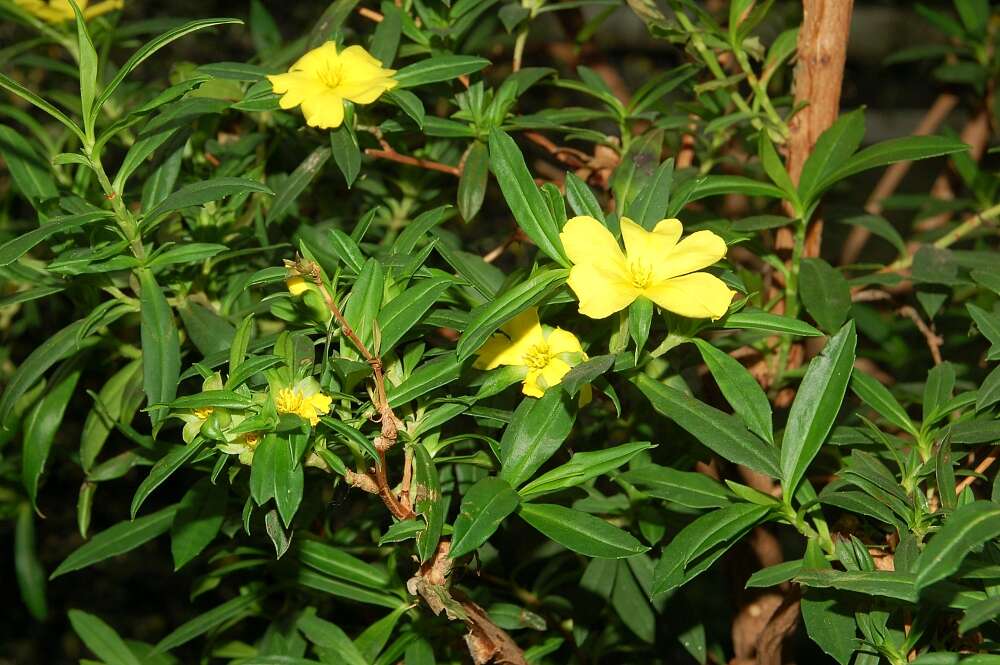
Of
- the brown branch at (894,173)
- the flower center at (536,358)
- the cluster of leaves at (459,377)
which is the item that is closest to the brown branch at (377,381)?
the cluster of leaves at (459,377)

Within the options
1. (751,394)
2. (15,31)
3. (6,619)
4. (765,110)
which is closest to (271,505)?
(751,394)

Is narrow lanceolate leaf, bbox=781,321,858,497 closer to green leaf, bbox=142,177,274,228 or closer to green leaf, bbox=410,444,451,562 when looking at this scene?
green leaf, bbox=410,444,451,562

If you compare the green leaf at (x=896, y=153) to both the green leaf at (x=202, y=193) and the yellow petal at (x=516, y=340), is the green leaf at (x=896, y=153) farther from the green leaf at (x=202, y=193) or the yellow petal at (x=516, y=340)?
the green leaf at (x=202, y=193)

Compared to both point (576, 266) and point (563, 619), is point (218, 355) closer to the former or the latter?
point (576, 266)

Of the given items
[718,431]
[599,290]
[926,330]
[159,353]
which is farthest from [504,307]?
[926,330]

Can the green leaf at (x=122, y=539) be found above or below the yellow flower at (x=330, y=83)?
below

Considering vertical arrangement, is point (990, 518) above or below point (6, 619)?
above

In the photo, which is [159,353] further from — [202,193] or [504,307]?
[504,307]
